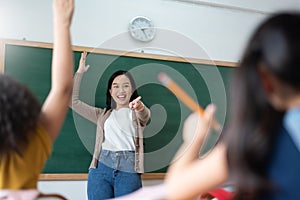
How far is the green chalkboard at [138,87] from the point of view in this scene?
3453mm

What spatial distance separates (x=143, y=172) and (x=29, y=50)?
4.72ft

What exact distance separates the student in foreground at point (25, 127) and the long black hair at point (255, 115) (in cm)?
46

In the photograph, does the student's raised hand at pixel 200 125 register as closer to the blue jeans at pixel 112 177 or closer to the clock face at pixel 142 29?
the blue jeans at pixel 112 177

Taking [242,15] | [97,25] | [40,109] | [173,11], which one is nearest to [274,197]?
[40,109]

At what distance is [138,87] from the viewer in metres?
3.77

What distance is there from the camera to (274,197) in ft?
2.37

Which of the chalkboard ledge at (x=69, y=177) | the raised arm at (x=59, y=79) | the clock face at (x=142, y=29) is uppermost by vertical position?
the clock face at (x=142, y=29)

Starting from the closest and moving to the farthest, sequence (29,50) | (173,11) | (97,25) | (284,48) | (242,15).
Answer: (284,48) → (29,50) → (97,25) → (173,11) → (242,15)

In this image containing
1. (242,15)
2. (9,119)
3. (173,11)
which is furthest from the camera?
(242,15)

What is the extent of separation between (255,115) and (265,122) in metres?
0.02

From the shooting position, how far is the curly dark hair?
0.91m

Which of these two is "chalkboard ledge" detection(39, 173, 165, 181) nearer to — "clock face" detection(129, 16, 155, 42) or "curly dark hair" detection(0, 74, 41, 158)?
"clock face" detection(129, 16, 155, 42)

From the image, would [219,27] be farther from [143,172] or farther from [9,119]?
[9,119]

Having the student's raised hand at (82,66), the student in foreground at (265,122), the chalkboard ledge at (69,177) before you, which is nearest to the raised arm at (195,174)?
the student in foreground at (265,122)
